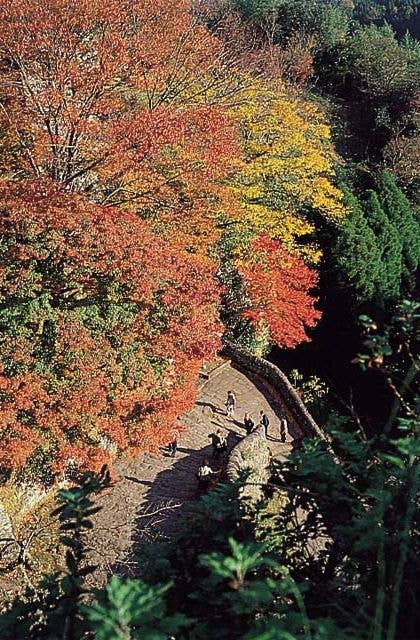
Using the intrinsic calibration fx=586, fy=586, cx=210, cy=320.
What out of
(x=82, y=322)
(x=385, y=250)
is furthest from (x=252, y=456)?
(x=385, y=250)

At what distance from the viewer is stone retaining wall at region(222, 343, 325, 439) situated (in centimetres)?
1652

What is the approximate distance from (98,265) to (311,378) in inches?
504

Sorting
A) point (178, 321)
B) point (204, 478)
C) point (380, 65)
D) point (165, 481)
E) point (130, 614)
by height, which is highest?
point (380, 65)

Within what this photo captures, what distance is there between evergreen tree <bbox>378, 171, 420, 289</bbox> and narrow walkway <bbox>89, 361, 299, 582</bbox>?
8736 mm

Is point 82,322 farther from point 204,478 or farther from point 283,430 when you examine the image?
point 283,430

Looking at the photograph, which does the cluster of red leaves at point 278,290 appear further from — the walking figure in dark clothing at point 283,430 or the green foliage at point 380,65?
the green foliage at point 380,65

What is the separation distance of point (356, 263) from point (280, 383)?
5.39 meters

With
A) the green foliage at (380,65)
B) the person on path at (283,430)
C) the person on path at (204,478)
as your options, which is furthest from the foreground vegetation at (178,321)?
the green foliage at (380,65)

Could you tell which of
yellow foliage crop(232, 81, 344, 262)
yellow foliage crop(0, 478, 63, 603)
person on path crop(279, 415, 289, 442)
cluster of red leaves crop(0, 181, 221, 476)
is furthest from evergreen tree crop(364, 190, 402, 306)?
yellow foliage crop(0, 478, 63, 603)

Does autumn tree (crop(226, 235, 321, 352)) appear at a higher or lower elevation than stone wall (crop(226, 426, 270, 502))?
higher

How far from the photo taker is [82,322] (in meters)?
10.0

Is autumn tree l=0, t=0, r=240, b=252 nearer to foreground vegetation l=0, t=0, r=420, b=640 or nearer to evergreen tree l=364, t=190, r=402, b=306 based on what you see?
foreground vegetation l=0, t=0, r=420, b=640

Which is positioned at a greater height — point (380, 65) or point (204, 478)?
point (380, 65)

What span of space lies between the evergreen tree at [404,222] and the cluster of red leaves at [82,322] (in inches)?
571
